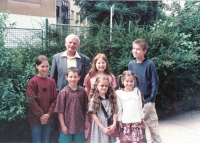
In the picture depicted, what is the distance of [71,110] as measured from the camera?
3.16 metres

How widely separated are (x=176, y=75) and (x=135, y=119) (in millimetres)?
2659

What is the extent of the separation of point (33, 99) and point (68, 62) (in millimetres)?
750

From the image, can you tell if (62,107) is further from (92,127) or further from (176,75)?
(176,75)

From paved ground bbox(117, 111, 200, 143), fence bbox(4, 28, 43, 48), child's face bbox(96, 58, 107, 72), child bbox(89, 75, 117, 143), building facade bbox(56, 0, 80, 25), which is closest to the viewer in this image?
child bbox(89, 75, 117, 143)

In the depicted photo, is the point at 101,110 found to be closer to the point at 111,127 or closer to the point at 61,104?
the point at 111,127

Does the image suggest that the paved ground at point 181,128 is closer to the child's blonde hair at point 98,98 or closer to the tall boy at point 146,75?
the tall boy at point 146,75

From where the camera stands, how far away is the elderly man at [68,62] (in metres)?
3.55

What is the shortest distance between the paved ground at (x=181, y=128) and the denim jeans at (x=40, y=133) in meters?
1.86

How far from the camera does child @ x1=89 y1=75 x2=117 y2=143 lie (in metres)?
3.11

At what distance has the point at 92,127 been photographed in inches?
126

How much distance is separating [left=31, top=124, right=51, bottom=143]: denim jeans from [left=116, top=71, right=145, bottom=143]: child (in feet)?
3.30

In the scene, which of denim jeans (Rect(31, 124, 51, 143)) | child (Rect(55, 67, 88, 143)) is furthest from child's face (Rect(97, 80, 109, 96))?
denim jeans (Rect(31, 124, 51, 143))

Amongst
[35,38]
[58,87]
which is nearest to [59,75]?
[58,87]

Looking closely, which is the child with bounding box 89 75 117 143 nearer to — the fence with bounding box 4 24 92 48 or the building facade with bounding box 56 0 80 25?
the fence with bounding box 4 24 92 48
